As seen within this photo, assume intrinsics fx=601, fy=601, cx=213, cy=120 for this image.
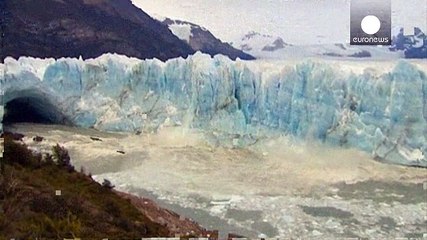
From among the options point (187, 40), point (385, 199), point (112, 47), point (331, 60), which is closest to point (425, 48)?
point (331, 60)

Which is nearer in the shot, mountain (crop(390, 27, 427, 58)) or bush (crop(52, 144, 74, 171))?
mountain (crop(390, 27, 427, 58))

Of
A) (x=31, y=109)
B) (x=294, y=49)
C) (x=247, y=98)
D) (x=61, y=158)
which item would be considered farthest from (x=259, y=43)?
(x=31, y=109)

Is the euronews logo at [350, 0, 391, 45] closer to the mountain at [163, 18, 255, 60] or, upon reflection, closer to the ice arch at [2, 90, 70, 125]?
the mountain at [163, 18, 255, 60]

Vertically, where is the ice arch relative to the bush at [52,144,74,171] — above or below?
above

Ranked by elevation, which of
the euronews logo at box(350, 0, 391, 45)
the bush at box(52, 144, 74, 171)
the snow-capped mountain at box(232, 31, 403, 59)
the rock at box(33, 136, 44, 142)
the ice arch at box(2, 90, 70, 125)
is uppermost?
the euronews logo at box(350, 0, 391, 45)

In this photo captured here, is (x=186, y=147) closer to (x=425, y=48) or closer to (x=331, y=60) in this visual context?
(x=331, y=60)

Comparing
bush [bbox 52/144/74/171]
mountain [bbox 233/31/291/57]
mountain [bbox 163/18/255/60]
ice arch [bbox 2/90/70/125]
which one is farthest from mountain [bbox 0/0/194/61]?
bush [bbox 52/144/74/171]
